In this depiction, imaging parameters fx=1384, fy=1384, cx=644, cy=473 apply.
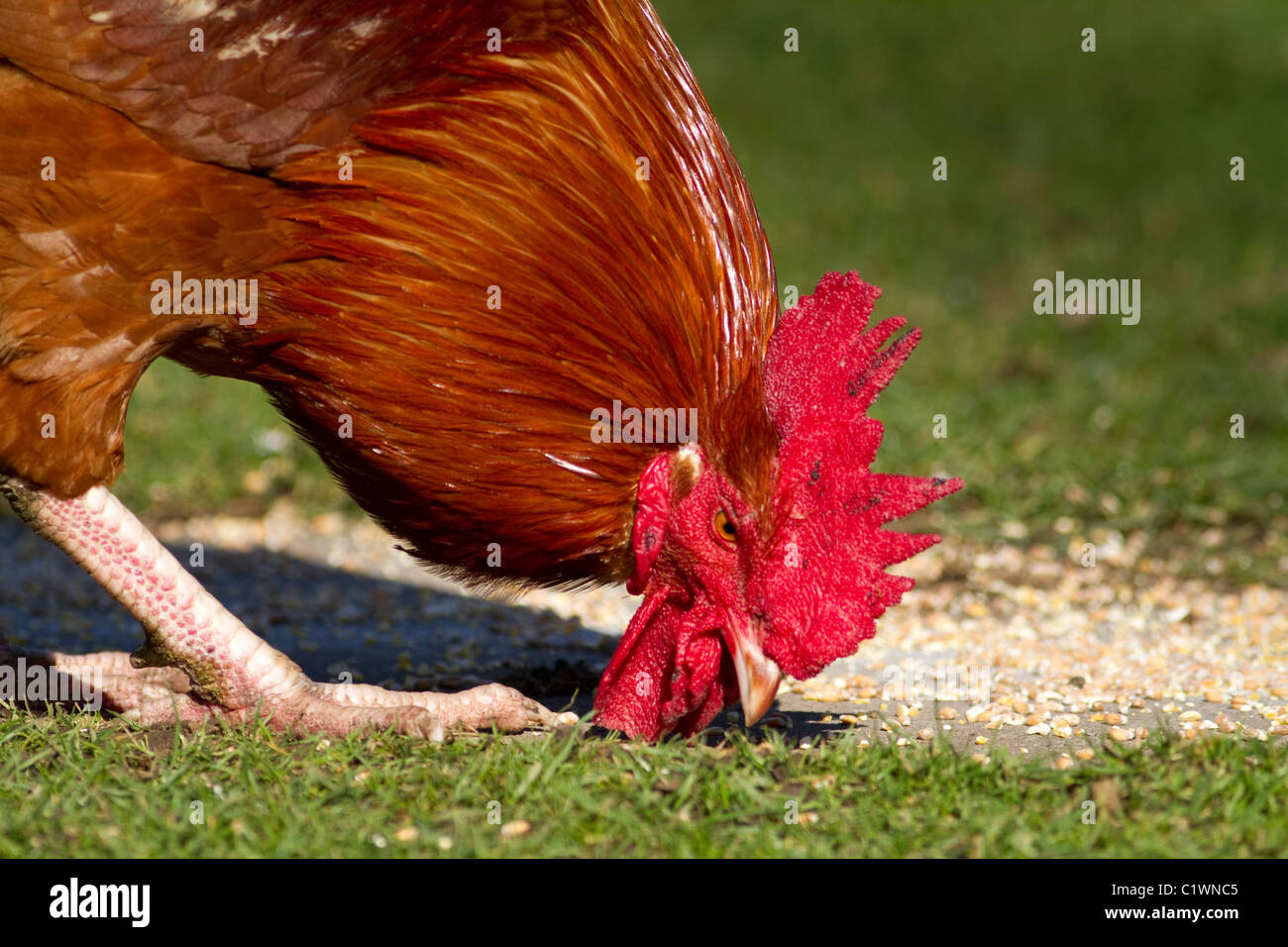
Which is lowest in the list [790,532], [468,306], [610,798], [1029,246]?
[610,798]

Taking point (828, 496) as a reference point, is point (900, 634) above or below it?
below

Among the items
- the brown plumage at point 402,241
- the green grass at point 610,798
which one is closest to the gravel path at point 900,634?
the green grass at point 610,798

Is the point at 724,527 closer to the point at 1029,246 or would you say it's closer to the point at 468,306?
the point at 468,306

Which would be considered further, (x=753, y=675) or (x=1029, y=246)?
(x=1029, y=246)

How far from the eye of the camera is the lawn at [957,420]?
3.10 metres

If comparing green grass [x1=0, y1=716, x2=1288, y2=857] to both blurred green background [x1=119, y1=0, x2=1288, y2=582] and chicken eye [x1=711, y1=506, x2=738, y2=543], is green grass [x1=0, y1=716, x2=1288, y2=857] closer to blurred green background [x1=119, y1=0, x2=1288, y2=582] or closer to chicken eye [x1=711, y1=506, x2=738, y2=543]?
chicken eye [x1=711, y1=506, x2=738, y2=543]

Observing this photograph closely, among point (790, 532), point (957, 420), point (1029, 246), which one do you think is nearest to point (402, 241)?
point (790, 532)

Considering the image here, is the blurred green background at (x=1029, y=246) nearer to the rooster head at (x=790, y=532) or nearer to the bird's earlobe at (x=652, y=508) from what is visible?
the rooster head at (x=790, y=532)

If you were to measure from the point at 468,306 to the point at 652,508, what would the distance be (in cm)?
66

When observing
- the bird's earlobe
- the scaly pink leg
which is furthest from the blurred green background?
the bird's earlobe

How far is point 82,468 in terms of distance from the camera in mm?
3387

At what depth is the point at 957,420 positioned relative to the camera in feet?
24.2

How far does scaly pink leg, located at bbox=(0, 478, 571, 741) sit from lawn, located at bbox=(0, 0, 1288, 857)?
0.32 feet

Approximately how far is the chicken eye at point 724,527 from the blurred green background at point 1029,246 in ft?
9.75
